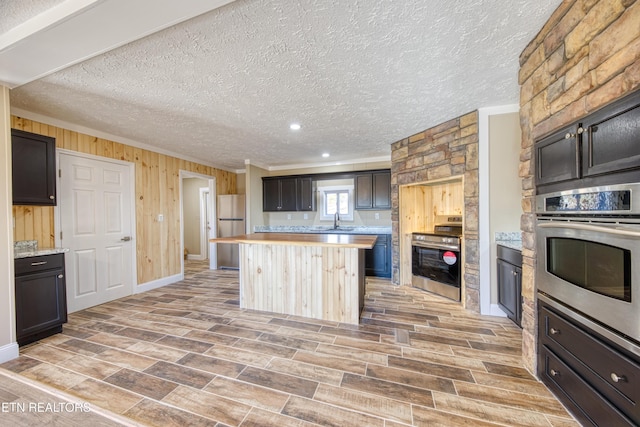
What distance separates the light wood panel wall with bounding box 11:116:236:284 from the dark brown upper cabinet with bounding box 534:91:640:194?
4859 mm

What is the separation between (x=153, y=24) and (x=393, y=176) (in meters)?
3.58

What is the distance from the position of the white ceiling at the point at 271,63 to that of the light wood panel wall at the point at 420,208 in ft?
3.96

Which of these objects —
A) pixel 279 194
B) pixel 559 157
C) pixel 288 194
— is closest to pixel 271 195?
pixel 279 194

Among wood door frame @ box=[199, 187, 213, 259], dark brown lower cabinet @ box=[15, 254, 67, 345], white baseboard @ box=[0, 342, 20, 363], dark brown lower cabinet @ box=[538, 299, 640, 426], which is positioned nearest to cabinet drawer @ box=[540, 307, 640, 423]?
dark brown lower cabinet @ box=[538, 299, 640, 426]

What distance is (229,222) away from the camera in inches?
219

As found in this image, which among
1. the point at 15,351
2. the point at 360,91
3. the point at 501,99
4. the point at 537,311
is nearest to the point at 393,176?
the point at 501,99

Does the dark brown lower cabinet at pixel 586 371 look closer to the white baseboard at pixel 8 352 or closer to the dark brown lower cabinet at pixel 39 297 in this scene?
the white baseboard at pixel 8 352

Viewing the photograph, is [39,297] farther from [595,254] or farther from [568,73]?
[568,73]

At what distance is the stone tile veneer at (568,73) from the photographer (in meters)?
1.09

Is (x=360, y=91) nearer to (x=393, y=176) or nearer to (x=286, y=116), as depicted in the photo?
(x=286, y=116)

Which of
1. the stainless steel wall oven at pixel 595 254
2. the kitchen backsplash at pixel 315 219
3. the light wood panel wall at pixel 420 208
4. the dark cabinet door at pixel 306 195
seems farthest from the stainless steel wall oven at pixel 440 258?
the dark cabinet door at pixel 306 195

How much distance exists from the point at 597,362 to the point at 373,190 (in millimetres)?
3883

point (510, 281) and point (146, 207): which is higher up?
point (146, 207)

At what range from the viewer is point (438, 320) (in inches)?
109
